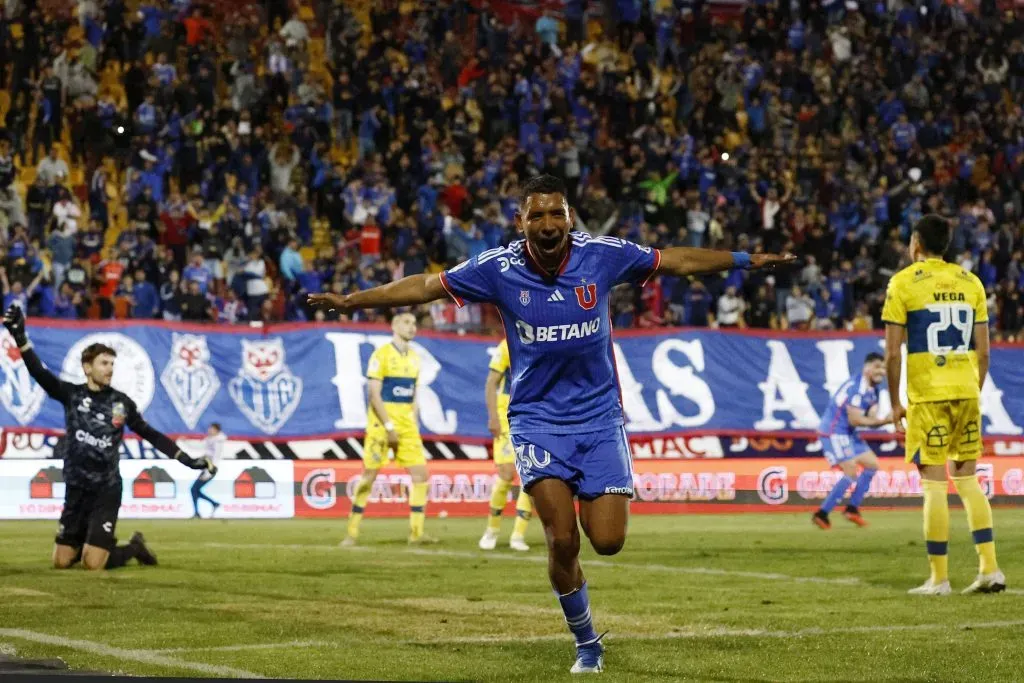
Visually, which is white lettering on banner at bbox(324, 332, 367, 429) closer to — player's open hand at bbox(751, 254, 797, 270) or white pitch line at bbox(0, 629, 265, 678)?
white pitch line at bbox(0, 629, 265, 678)

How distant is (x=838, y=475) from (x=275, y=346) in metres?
8.97

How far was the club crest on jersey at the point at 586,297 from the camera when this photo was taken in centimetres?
795

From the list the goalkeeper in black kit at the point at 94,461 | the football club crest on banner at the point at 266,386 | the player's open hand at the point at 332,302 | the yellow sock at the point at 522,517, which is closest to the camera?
the player's open hand at the point at 332,302

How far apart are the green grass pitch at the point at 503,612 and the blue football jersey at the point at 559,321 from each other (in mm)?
1319

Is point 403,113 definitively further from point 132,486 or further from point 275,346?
point 132,486

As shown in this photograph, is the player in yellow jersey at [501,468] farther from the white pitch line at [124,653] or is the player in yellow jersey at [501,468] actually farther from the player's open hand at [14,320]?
the white pitch line at [124,653]

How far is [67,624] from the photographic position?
33.0ft

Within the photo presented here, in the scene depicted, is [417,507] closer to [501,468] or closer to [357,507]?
[357,507]

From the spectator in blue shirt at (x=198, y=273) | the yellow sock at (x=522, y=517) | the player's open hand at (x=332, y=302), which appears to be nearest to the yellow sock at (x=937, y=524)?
the player's open hand at (x=332, y=302)

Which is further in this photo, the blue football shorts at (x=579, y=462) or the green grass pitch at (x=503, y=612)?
the green grass pitch at (x=503, y=612)

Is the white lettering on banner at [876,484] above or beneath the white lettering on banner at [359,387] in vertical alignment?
beneath

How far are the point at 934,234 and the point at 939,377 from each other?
3.48 ft

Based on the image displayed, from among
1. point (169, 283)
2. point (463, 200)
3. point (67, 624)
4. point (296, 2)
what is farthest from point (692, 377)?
point (67, 624)

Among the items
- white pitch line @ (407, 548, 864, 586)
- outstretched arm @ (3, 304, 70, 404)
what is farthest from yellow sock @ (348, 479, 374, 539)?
outstretched arm @ (3, 304, 70, 404)
